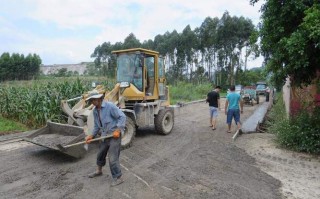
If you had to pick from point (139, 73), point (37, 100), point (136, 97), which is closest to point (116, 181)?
point (136, 97)

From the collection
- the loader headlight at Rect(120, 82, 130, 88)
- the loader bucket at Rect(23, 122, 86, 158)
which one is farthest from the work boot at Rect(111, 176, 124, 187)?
the loader headlight at Rect(120, 82, 130, 88)

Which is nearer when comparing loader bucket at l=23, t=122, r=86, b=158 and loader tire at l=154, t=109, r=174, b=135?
loader bucket at l=23, t=122, r=86, b=158

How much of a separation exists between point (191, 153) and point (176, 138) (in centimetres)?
209

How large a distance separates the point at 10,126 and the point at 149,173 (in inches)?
298

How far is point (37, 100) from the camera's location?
12.2 metres

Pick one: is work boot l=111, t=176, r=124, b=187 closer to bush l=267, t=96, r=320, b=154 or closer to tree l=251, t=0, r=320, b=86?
tree l=251, t=0, r=320, b=86

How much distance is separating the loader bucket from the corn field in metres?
3.23

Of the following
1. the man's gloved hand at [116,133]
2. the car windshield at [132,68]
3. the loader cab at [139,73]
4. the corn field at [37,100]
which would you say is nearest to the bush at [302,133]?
the loader cab at [139,73]

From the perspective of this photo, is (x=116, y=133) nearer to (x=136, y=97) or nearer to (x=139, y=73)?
(x=136, y=97)

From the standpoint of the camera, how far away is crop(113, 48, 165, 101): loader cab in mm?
10086

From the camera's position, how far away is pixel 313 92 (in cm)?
991

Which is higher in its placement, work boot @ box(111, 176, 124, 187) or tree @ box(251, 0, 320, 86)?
tree @ box(251, 0, 320, 86)

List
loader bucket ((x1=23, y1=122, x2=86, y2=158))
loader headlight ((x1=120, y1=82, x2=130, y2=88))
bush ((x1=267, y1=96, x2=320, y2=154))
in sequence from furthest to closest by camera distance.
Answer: loader headlight ((x1=120, y1=82, x2=130, y2=88)) < bush ((x1=267, y1=96, x2=320, y2=154)) < loader bucket ((x1=23, y1=122, x2=86, y2=158))

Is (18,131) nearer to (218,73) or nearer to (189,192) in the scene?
(189,192)
